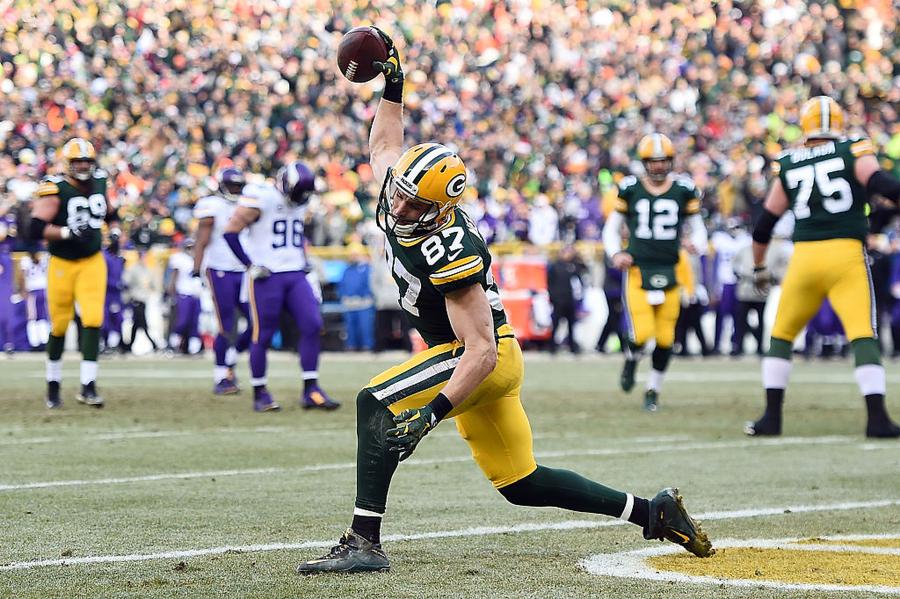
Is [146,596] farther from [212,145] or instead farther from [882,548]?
[212,145]

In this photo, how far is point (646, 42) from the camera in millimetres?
28969

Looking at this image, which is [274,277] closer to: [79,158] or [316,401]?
[316,401]

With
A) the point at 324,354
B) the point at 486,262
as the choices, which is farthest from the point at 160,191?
the point at 486,262

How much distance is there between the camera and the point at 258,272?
1105cm

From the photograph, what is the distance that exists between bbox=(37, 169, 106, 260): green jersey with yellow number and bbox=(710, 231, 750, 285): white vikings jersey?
1155cm

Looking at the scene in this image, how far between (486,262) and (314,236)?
1919cm

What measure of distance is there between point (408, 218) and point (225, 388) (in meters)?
8.57

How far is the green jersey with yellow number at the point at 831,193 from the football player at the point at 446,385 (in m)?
4.33

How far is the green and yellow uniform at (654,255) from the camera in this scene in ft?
37.6

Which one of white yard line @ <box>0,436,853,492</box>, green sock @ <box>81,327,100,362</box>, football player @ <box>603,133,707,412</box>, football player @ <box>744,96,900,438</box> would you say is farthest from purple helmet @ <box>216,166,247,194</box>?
football player @ <box>744,96,900,438</box>

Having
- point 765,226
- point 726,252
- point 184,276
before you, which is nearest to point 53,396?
point 765,226

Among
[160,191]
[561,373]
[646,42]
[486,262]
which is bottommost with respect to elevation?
[561,373]

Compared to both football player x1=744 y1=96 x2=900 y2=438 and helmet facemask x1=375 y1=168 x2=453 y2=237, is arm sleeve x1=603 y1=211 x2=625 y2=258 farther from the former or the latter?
helmet facemask x1=375 y1=168 x2=453 y2=237

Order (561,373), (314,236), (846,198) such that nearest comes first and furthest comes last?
(846,198)
(561,373)
(314,236)
